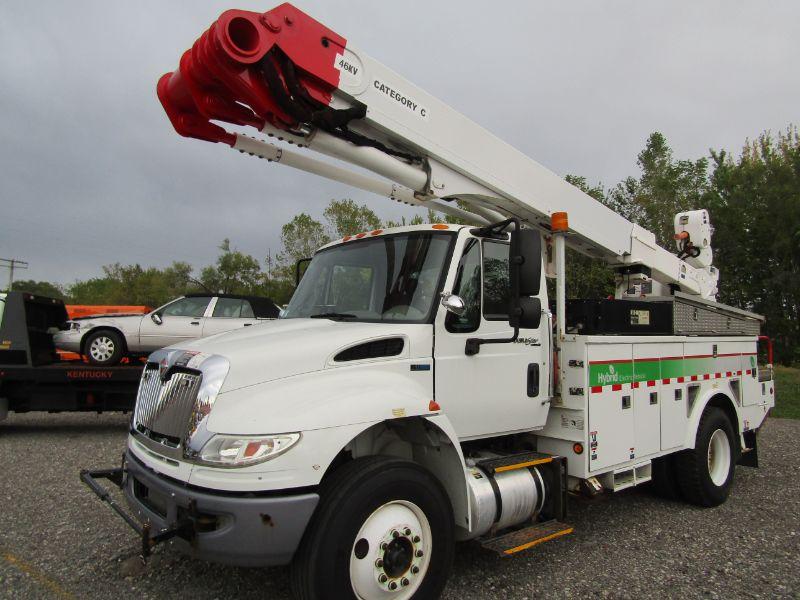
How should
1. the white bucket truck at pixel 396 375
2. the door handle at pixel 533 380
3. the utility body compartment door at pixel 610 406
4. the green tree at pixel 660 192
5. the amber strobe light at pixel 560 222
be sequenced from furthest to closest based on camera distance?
the green tree at pixel 660 192
the amber strobe light at pixel 560 222
the utility body compartment door at pixel 610 406
the door handle at pixel 533 380
the white bucket truck at pixel 396 375

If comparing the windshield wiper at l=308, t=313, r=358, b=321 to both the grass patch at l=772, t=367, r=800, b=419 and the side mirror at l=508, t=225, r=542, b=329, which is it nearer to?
the side mirror at l=508, t=225, r=542, b=329

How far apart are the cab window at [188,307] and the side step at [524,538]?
8659 millimetres

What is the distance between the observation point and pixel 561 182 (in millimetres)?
5234

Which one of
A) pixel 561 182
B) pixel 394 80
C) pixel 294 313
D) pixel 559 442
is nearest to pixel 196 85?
pixel 394 80

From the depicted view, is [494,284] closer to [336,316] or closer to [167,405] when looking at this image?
[336,316]

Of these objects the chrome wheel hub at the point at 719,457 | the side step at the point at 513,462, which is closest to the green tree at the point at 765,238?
the chrome wheel hub at the point at 719,457

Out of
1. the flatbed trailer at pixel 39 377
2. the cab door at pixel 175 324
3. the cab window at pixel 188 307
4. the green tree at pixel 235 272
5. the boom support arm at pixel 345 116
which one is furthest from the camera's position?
the green tree at pixel 235 272

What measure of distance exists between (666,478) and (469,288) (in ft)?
11.6

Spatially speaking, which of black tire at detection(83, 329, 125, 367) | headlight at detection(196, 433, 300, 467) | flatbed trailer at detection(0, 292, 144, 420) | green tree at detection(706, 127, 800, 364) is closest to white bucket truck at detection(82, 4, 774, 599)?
headlight at detection(196, 433, 300, 467)

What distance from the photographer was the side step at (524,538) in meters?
3.69

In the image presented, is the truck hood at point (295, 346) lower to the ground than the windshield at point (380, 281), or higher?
lower

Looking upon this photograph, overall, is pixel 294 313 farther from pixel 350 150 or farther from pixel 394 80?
pixel 394 80

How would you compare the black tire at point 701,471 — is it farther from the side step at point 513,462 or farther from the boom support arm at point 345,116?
the boom support arm at point 345,116

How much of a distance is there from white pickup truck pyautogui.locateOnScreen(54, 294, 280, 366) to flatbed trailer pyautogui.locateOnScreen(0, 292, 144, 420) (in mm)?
998
